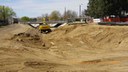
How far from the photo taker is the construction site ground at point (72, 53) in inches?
A: 832

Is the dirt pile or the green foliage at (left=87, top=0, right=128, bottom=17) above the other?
the green foliage at (left=87, top=0, right=128, bottom=17)

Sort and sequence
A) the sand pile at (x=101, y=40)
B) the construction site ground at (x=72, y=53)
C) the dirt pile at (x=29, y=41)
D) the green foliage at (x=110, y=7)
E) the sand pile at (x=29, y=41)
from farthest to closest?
the green foliage at (x=110, y=7) < the dirt pile at (x=29, y=41) < the sand pile at (x=29, y=41) < the sand pile at (x=101, y=40) < the construction site ground at (x=72, y=53)

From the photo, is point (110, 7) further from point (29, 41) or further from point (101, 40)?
point (29, 41)

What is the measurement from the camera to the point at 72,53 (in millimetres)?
34812

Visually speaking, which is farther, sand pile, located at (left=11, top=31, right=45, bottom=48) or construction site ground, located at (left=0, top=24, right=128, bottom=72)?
sand pile, located at (left=11, top=31, right=45, bottom=48)

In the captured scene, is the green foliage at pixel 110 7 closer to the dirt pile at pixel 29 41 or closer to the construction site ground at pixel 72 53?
the construction site ground at pixel 72 53

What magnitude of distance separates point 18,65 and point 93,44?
2502 cm

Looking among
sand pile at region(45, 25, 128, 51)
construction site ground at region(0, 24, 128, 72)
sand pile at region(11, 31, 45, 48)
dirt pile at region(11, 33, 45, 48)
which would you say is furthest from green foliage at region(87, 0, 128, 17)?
dirt pile at region(11, 33, 45, 48)

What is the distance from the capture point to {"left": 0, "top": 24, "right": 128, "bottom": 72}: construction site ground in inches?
832

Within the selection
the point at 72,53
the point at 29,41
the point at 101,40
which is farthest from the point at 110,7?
the point at 72,53

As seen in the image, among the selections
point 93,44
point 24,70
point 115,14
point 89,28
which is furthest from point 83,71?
point 115,14

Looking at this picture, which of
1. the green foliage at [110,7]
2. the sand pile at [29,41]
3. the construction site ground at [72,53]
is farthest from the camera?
the green foliage at [110,7]

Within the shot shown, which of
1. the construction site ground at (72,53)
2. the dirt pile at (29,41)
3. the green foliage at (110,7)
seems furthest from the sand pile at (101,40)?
the green foliage at (110,7)

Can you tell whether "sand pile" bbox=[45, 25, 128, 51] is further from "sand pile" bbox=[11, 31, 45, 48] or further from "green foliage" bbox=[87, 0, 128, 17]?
"green foliage" bbox=[87, 0, 128, 17]
